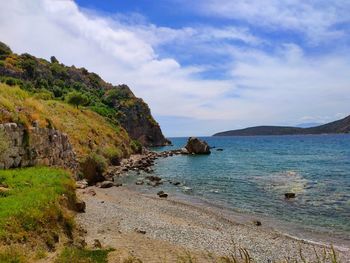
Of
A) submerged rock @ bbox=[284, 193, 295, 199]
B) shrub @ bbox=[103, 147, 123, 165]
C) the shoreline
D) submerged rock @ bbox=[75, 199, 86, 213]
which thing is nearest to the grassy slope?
shrub @ bbox=[103, 147, 123, 165]

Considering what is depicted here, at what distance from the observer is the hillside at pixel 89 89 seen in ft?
362

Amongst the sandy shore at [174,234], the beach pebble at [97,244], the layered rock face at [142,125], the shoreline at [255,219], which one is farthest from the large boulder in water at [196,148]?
the beach pebble at [97,244]

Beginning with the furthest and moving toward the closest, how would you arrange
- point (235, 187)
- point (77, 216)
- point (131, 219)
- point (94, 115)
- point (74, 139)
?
point (94, 115), point (74, 139), point (235, 187), point (131, 219), point (77, 216)

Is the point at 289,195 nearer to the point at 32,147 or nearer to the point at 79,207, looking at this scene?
the point at 79,207

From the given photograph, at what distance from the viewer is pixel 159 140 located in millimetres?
183625

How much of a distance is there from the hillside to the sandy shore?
226 feet

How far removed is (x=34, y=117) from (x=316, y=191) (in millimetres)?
34450

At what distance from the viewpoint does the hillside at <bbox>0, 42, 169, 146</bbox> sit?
11044 cm

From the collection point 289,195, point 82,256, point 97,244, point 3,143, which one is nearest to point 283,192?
point 289,195

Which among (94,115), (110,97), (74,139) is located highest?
(110,97)

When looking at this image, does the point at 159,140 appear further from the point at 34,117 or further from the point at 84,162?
the point at 34,117

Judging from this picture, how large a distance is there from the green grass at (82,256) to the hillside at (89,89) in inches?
3160

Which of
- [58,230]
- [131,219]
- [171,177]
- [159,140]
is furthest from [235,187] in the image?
[159,140]

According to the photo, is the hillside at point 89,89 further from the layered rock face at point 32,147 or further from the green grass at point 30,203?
the green grass at point 30,203
